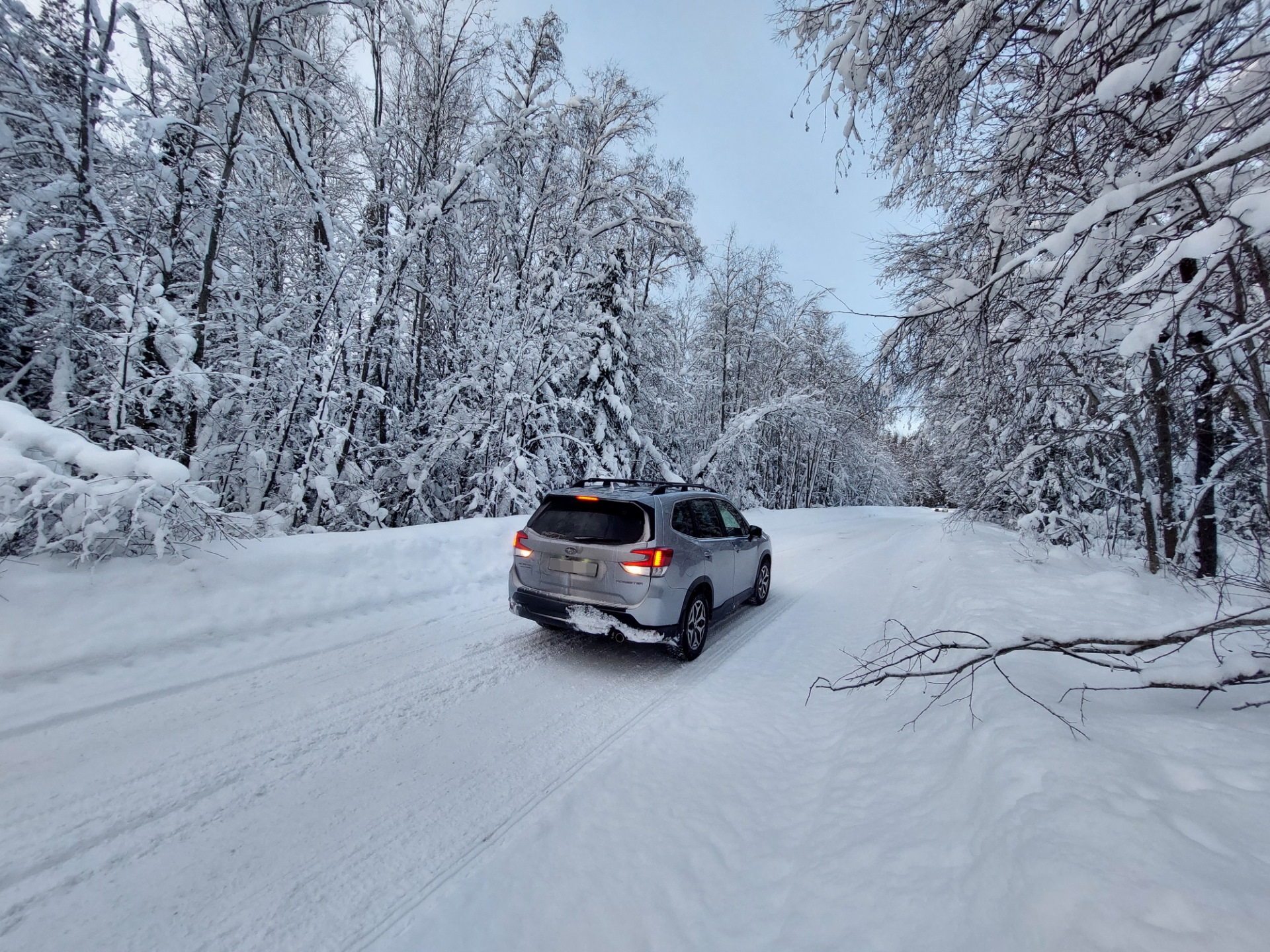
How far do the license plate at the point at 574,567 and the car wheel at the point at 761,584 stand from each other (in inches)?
125

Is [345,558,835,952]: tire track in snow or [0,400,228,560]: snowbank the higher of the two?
[0,400,228,560]: snowbank

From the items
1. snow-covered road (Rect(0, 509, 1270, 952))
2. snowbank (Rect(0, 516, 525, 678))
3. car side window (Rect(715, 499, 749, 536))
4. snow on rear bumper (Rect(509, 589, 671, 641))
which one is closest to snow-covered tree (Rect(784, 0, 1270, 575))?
snow-covered road (Rect(0, 509, 1270, 952))

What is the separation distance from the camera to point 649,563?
14.7 feet

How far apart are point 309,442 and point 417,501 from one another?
282cm

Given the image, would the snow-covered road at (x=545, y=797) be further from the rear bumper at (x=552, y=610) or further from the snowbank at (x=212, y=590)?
the rear bumper at (x=552, y=610)

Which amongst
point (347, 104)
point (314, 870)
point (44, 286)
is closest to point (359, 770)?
point (314, 870)

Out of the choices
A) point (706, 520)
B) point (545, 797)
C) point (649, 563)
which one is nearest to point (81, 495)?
point (545, 797)

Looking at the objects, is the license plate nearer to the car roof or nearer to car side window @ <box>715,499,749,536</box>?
the car roof

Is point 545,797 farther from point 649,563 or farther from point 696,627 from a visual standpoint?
point 696,627

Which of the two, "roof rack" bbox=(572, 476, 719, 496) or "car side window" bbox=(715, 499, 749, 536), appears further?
"car side window" bbox=(715, 499, 749, 536)

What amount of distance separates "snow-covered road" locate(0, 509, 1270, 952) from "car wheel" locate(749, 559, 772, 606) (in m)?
2.16

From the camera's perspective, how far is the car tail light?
4465mm

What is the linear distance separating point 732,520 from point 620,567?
102 inches

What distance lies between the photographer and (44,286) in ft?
18.8
